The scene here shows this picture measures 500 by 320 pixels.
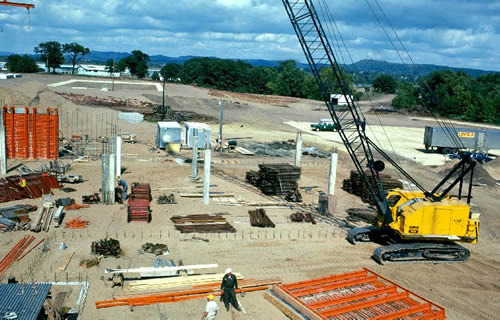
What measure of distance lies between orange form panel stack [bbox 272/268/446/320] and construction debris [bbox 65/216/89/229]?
9.48 metres

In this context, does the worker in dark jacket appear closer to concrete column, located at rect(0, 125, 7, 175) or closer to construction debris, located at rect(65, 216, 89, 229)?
construction debris, located at rect(65, 216, 89, 229)

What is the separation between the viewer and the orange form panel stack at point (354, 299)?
1377 centimetres

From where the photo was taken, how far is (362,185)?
28984mm

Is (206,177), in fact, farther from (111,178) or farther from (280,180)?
(280,180)

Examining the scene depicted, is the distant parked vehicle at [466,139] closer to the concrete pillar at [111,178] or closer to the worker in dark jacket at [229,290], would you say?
the concrete pillar at [111,178]

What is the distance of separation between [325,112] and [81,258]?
69062 mm

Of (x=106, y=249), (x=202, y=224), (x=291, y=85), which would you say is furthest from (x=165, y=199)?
(x=291, y=85)

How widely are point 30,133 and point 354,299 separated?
2546 cm

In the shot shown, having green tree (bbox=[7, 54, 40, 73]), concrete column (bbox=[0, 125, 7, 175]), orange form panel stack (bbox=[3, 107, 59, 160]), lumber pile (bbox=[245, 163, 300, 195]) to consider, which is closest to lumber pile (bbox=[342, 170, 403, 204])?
lumber pile (bbox=[245, 163, 300, 195])

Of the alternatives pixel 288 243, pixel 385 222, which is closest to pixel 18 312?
pixel 288 243

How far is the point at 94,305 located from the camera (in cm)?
1395

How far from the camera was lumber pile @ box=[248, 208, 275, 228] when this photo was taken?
875 inches

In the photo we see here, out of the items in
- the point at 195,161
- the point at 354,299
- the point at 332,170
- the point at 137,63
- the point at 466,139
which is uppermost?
the point at 137,63

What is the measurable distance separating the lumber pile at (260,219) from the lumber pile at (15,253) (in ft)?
30.2
